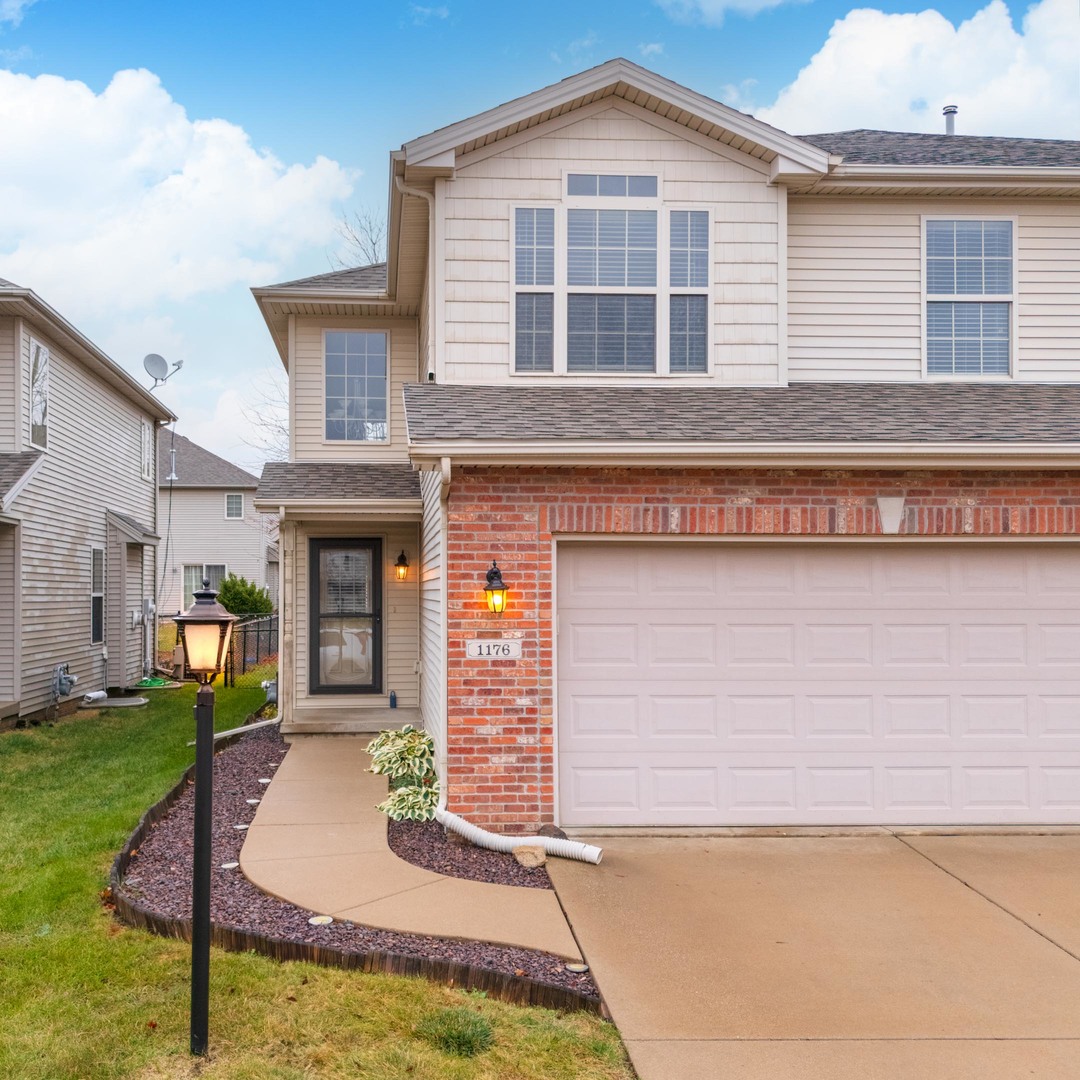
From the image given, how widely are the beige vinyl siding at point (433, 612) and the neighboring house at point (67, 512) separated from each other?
17.8 ft

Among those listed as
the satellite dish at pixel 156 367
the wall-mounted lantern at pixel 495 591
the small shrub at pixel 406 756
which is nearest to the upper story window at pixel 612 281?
the wall-mounted lantern at pixel 495 591

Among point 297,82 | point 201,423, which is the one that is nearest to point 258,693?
point 297,82

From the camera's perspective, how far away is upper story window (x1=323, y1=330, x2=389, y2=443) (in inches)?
454

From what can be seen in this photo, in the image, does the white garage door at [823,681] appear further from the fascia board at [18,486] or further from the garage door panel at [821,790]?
the fascia board at [18,486]

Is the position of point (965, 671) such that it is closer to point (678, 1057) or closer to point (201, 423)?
point (678, 1057)

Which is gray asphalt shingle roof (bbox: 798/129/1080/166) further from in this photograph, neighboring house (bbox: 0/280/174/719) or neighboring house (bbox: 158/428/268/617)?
neighboring house (bbox: 158/428/268/617)

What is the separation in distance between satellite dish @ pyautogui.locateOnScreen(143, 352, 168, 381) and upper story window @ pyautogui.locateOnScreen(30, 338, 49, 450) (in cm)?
512

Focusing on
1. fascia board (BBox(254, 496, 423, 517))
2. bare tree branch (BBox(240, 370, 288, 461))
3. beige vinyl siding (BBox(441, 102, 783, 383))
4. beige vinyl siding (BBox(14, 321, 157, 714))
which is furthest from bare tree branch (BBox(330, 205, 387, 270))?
beige vinyl siding (BBox(441, 102, 783, 383))

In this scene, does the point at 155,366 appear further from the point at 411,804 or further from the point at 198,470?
the point at 411,804

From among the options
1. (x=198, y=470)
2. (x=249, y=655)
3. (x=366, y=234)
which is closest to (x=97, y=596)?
(x=249, y=655)

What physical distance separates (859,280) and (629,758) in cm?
481

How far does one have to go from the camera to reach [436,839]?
6500 millimetres

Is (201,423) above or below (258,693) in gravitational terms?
above

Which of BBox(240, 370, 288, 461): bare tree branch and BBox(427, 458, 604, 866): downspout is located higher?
BBox(240, 370, 288, 461): bare tree branch
